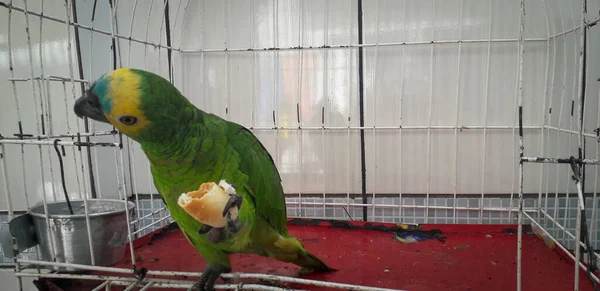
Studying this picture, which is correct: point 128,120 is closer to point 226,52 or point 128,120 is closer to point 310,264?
point 310,264

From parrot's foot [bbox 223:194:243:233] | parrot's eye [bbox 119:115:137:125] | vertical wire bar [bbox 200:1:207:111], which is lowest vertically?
parrot's foot [bbox 223:194:243:233]

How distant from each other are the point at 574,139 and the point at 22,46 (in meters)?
3.30

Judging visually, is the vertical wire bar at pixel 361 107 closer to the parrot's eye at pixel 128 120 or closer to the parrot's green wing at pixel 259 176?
the parrot's green wing at pixel 259 176

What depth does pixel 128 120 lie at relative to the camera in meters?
0.88

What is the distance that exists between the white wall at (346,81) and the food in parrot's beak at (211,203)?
1.51 m

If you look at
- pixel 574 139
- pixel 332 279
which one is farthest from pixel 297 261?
pixel 574 139

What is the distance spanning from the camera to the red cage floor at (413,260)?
141 centimetres

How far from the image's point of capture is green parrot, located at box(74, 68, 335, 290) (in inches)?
34.2

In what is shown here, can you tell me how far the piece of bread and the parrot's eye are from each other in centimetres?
32

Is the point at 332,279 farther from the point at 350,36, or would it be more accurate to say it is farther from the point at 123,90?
the point at 350,36

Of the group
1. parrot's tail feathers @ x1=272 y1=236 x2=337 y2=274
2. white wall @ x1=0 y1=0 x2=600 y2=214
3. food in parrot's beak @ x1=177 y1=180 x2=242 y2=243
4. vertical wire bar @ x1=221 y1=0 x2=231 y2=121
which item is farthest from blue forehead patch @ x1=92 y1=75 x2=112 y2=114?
vertical wire bar @ x1=221 y1=0 x2=231 y2=121

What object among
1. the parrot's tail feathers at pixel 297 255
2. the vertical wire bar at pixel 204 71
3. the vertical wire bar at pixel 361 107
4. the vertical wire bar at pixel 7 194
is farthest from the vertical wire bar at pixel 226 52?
the vertical wire bar at pixel 7 194

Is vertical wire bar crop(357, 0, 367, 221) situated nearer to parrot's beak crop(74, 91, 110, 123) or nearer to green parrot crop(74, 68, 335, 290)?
green parrot crop(74, 68, 335, 290)

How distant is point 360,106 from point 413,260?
3.24ft
